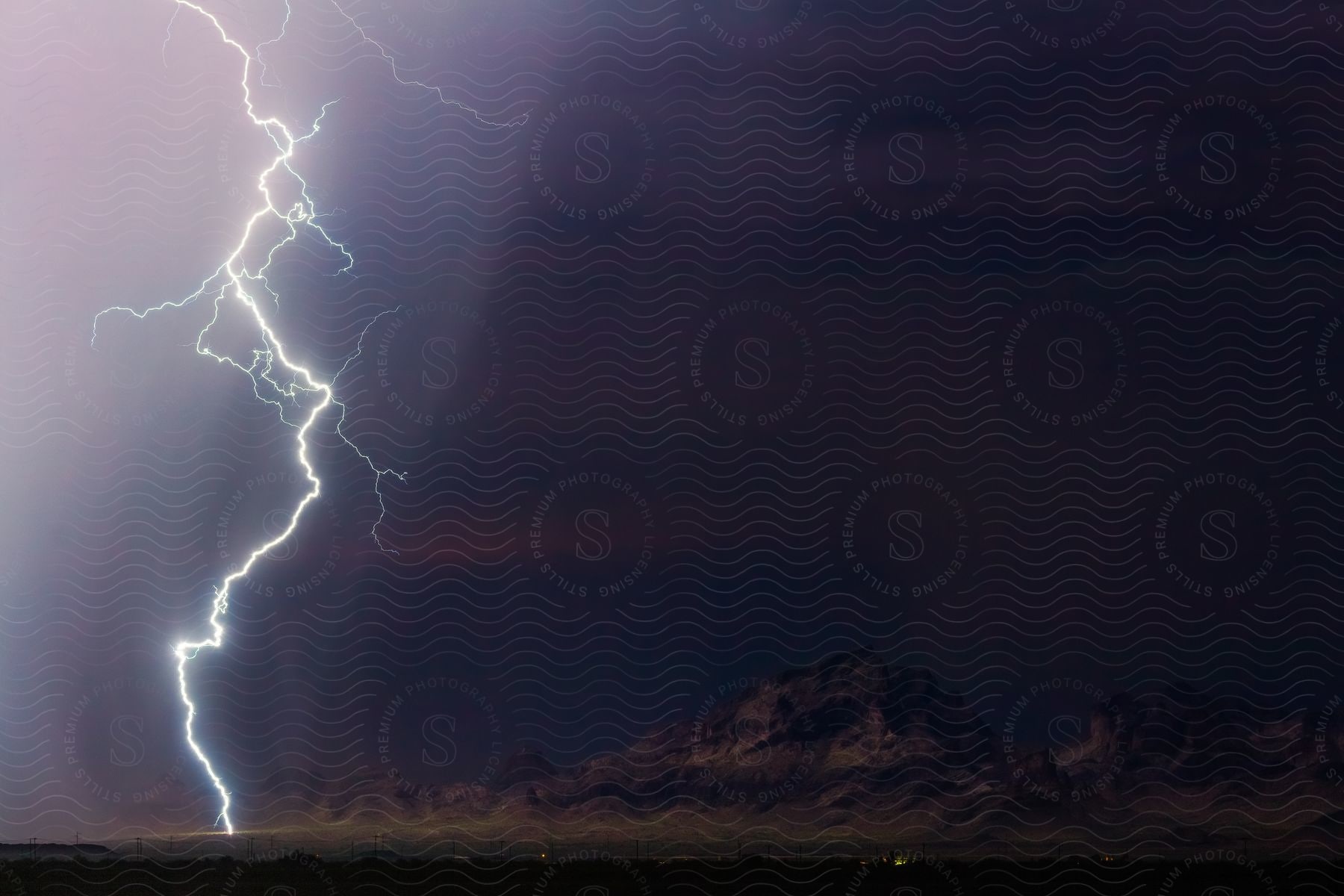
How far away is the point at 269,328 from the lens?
1180cm

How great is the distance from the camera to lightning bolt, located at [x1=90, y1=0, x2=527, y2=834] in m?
11.5

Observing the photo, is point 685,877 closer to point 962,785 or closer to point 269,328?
point 962,785

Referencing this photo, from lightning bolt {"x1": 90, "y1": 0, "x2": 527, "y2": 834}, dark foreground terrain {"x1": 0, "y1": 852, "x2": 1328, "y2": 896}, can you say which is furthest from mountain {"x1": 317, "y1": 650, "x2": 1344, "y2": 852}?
lightning bolt {"x1": 90, "y1": 0, "x2": 527, "y2": 834}

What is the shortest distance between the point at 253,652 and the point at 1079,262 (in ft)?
25.1

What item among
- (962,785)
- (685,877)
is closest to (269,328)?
(685,877)

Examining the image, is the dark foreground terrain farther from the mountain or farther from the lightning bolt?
the lightning bolt

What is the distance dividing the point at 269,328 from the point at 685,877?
5.78 m

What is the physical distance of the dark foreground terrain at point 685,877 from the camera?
1098cm

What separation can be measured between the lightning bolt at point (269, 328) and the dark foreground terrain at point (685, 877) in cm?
106

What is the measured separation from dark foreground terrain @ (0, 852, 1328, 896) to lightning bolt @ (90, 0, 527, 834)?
41.8 inches

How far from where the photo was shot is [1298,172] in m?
11.4

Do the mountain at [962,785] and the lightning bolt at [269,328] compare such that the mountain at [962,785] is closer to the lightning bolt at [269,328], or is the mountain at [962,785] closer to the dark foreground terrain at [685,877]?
the dark foreground terrain at [685,877]

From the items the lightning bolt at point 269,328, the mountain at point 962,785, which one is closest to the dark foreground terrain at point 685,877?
the mountain at point 962,785

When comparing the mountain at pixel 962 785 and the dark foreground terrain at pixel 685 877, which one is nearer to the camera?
the dark foreground terrain at pixel 685 877
